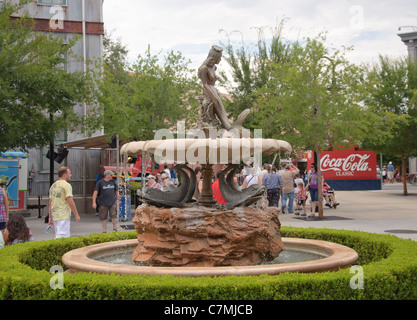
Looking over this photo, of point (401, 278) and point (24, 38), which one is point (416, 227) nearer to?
point (401, 278)

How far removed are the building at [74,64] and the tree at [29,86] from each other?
4.83m

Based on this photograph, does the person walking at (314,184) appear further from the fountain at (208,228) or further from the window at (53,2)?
the window at (53,2)

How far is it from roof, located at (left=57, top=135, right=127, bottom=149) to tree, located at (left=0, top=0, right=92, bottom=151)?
2.28 metres

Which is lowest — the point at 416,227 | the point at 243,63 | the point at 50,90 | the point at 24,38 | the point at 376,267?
the point at 416,227

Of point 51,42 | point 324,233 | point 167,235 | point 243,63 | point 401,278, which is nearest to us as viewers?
point 401,278

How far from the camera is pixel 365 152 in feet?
107

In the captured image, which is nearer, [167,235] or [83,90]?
[167,235]

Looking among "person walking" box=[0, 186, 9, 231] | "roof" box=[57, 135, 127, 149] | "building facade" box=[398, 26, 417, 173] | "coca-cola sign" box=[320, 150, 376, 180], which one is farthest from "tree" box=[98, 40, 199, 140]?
"building facade" box=[398, 26, 417, 173]

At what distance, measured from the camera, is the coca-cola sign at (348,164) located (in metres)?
33.0

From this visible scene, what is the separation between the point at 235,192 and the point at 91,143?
41.3 feet

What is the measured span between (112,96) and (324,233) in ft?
37.5

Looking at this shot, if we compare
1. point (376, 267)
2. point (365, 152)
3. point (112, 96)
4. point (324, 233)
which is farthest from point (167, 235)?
point (365, 152)

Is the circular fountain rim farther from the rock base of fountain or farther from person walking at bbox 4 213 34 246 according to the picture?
person walking at bbox 4 213 34 246

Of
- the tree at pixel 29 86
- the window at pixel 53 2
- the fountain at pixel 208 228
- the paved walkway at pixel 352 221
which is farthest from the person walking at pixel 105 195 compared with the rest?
the window at pixel 53 2
